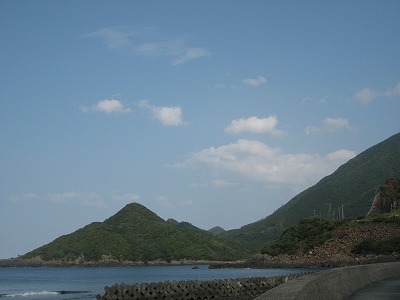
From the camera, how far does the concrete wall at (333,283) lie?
14961 mm

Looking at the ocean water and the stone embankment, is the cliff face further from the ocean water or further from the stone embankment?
the ocean water

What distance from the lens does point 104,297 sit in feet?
107

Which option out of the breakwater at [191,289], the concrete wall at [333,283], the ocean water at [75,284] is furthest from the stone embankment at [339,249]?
the concrete wall at [333,283]

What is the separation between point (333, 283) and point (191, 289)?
16.7 meters

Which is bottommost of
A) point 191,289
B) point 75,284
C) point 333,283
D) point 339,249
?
point 75,284

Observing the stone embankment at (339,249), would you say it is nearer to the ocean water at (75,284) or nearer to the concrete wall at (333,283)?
the ocean water at (75,284)

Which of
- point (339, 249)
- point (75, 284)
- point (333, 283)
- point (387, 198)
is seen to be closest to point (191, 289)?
point (333, 283)

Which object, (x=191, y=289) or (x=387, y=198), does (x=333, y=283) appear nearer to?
(x=191, y=289)

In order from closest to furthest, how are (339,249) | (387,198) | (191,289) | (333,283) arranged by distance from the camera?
1. (333,283)
2. (191,289)
3. (339,249)
4. (387,198)

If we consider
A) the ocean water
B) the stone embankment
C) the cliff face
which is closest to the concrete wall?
the ocean water

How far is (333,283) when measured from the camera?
77.3ft

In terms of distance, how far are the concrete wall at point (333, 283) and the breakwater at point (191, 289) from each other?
31.8 feet

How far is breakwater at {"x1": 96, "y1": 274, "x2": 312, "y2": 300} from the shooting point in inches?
1310

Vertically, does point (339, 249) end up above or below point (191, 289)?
above
